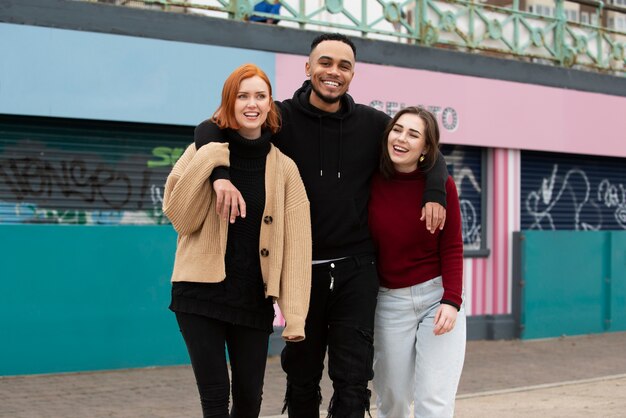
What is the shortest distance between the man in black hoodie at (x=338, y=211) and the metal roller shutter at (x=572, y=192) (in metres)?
8.20

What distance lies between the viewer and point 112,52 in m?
9.28

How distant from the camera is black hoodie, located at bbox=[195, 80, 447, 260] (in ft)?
15.8

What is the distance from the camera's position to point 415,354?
195 inches

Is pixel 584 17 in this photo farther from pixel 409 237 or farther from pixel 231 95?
pixel 231 95

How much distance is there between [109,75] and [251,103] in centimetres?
511

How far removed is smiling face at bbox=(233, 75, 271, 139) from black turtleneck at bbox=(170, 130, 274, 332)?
0.08 metres

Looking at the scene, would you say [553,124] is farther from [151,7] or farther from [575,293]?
[151,7]

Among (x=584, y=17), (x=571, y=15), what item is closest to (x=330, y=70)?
(x=571, y=15)

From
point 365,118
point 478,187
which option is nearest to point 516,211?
point 478,187

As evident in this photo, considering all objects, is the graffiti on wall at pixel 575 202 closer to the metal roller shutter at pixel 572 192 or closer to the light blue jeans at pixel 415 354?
the metal roller shutter at pixel 572 192

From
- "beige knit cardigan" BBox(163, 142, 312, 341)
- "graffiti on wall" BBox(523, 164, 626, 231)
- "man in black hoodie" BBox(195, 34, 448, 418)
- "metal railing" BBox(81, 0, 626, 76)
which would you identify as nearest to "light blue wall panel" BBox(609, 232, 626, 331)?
"graffiti on wall" BBox(523, 164, 626, 231)

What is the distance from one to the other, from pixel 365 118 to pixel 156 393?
401 cm

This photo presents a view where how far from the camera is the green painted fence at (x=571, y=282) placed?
12391 mm

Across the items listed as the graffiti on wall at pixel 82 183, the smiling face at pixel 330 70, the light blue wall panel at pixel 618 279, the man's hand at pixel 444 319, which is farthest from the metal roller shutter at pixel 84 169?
the light blue wall panel at pixel 618 279
